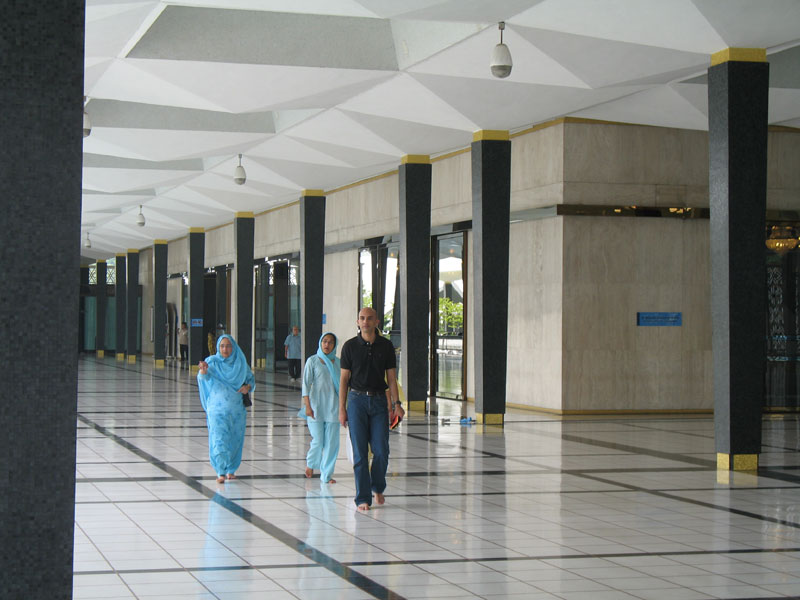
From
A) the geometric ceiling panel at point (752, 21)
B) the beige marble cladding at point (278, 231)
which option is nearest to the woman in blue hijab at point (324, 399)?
the geometric ceiling panel at point (752, 21)

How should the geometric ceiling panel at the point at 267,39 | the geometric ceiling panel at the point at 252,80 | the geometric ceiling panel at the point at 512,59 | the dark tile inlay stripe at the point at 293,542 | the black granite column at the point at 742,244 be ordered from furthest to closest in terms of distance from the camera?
the geometric ceiling panel at the point at 252,80
the geometric ceiling panel at the point at 267,39
the geometric ceiling panel at the point at 512,59
the black granite column at the point at 742,244
the dark tile inlay stripe at the point at 293,542

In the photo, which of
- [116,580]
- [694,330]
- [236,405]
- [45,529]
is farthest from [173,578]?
[694,330]

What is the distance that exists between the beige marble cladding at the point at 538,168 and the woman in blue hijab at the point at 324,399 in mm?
9818

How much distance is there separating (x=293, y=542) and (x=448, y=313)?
51.8 feet

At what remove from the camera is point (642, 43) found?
12.4m

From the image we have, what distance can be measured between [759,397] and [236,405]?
246 inches

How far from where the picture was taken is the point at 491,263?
1784 centimetres

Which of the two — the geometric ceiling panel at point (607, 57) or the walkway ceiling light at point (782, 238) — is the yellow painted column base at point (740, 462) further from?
the walkway ceiling light at point (782, 238)

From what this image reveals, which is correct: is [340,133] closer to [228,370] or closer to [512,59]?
[512,59]

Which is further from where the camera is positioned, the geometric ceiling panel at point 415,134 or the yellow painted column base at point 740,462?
the geometric ceiling panel at point 415,134

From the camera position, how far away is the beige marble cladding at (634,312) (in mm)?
19766

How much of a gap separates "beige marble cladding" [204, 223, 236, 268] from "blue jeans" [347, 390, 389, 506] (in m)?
30.3

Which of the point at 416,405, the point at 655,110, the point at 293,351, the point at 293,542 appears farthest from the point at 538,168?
the point at 293,542

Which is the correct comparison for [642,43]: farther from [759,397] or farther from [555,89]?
[759,397]
